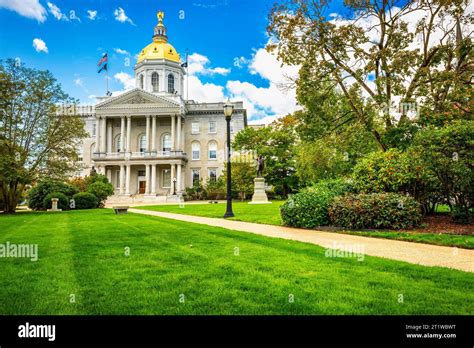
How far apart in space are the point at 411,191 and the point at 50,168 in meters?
21.7

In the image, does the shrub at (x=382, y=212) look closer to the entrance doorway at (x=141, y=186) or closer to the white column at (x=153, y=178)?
the white column at (x=153, y=178)

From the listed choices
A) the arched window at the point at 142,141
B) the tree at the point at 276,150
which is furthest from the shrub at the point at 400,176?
the arched window at the point at 142,141

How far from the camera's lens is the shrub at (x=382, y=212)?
10672 millimetres

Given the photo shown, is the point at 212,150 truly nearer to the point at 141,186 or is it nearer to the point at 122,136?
the point at 141,186

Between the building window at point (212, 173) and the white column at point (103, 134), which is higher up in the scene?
the white column at point (103, 134)

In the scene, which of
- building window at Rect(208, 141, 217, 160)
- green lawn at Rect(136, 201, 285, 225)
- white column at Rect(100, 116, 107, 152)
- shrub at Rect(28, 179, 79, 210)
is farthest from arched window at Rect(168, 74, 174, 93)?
green lawn at Rect(136, 201, 285, 225)

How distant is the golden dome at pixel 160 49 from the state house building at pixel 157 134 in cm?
17

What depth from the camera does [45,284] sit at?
4617mm

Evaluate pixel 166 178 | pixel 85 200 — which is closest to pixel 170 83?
pixel 166 178

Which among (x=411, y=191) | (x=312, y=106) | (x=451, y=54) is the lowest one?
(x=411, y=191)

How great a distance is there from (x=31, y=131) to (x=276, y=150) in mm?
28198

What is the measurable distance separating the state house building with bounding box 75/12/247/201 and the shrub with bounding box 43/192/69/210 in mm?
20928

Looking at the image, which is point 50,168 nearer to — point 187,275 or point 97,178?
point 97,178
